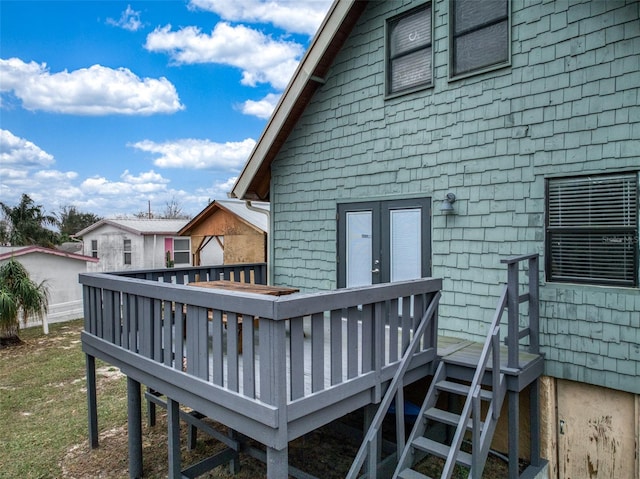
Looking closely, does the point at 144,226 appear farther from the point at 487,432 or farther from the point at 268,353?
the point at 487,432

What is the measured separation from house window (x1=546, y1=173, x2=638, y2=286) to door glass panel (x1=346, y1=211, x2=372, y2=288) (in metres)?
2.39

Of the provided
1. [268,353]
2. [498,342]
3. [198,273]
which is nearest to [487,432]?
[498,342]

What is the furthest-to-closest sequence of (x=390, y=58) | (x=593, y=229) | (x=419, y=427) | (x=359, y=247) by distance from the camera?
1. (x=359, y=247)
2. (x=390, y=58)
3. (x=593, y=229)
4. (x=419, y=427)

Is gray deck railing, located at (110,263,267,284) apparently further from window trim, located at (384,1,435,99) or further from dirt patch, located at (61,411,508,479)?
window trim, located at (384,1,435,99)

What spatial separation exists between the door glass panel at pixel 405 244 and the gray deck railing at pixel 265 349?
4.59ft

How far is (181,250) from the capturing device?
22.2 meters

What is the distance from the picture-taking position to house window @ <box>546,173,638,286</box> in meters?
4.01

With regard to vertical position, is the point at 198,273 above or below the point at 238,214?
below

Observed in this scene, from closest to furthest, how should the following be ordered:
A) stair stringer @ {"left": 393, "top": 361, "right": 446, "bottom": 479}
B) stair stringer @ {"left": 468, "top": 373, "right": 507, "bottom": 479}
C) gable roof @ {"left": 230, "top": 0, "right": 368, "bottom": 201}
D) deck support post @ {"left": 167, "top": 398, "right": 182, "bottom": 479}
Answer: stair stringer @ {"left": 468, "top": 373, "right": 507, "bottom": 479} → stair stringer @ {"left": 393, "top": 361, "right": 446, "bottom": 479} → deck support post @ {"left": 167, "top": 398, "right": 182, "bottom": 479} → gable roof @ {"left": 230, "top": 0, "right": 368, "bottom": 201}

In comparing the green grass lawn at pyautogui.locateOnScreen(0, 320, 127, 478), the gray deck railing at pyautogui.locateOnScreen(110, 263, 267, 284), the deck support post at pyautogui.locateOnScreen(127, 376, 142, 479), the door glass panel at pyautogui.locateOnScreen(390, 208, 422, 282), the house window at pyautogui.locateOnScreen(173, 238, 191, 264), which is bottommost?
the green grass lawn at pyautogui.locateOnScreen(0, 320, 127, 478)

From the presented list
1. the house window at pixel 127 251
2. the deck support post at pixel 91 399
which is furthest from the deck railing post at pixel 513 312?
the house window at pixel 127 251

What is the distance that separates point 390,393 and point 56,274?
15.9 meters

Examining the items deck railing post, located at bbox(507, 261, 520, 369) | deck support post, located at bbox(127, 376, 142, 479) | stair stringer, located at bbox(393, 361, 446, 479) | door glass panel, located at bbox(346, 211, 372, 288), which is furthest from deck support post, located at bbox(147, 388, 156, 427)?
deck railing post, located at bbox(507, 261, 520, 369)

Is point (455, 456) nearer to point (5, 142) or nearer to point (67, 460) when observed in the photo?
point (67, 460)
